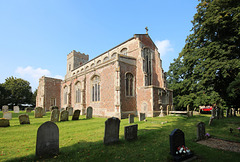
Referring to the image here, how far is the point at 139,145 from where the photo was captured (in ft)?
18.5

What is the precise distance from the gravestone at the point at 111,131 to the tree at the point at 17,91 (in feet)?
167

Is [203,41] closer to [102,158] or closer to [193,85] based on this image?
[193,85]

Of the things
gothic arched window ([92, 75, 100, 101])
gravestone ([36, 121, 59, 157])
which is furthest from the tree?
gravestone ([36, 121, 59, 157])

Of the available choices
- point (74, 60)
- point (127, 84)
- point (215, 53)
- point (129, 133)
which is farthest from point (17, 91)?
point (215, 53)

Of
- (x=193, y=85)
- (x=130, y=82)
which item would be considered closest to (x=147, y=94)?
(x=130, y=82)

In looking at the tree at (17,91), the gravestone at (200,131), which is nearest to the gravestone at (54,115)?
the gravestone at (200,131)

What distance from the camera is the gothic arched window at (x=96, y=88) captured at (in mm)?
18573

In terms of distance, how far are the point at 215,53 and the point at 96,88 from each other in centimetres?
1465

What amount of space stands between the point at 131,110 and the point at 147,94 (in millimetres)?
2822

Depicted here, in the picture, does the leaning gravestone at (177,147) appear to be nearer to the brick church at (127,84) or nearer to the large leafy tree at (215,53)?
the large leafy tree at (215,53)

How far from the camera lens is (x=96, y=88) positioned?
1892 cm

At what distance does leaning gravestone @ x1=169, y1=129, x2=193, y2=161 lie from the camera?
425 centimetres

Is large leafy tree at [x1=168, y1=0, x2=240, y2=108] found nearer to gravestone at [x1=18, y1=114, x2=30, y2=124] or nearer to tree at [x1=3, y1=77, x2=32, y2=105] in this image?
gravestone at [x1=18, y1=114, x2=30, y2=124]

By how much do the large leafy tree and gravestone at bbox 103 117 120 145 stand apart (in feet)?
33.6
